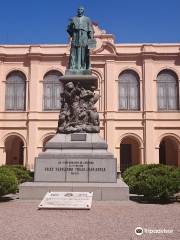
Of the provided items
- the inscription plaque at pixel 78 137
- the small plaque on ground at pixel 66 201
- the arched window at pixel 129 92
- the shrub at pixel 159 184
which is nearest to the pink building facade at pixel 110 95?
the arched window at pixel 129 92

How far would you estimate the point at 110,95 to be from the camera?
99.5 feet

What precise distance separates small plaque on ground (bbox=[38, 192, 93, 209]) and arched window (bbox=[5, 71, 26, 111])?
22.8 m

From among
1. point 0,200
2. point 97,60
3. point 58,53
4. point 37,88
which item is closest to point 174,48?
point 97,60

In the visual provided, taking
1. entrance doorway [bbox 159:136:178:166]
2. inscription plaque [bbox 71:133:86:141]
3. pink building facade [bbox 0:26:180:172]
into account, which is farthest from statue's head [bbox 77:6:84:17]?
entrance doorway [bbox 159:136:178:166]

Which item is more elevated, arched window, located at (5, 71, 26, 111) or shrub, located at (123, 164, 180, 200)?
arched window, located at (5, 71, 26, 111)

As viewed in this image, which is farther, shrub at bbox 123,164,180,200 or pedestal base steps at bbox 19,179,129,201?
shrub at bbox 123,164,180,200

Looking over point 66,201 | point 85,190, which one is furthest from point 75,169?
point 66,201

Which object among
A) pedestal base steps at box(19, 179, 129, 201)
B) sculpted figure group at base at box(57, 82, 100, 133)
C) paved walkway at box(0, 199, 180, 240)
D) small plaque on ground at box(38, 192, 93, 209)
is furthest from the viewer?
sculpted figure group at base at box(57, 82, 100, 133)

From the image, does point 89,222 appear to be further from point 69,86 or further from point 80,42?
point 80,42

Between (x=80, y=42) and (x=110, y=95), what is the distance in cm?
1732

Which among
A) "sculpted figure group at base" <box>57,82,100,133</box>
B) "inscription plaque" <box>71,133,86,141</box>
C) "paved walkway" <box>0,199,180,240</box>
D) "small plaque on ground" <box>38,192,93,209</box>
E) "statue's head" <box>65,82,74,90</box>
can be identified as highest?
"statue's head" <box>65,82,74,90</box>

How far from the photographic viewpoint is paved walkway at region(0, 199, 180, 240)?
5.97 m

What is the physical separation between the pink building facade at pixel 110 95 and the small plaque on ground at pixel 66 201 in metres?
21.0

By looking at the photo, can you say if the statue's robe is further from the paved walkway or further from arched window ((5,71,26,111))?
arched window ((5,71,26,111))
